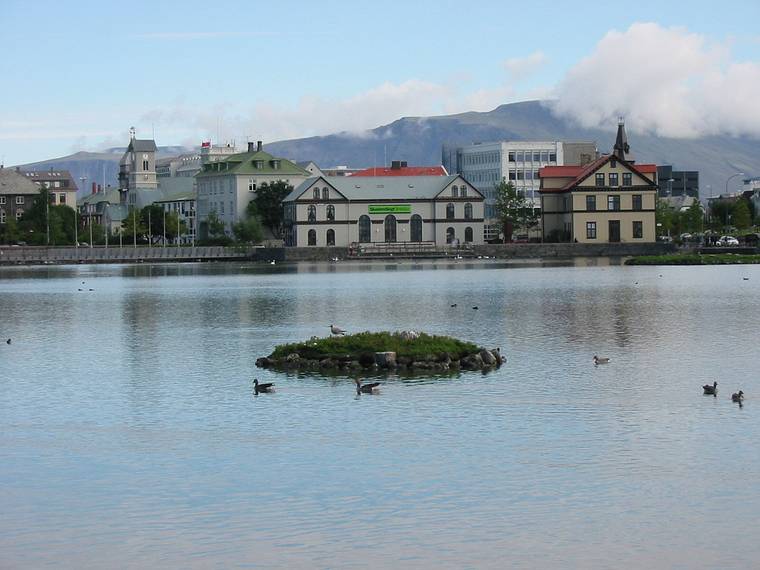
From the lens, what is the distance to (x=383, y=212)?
6319 inches

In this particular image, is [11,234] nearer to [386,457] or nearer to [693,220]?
[693,220]

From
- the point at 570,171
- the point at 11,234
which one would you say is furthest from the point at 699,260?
the point at 11,234

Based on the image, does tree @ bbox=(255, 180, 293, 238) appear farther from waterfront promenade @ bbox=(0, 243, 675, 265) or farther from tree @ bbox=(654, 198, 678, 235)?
tree @ bbox=(654, 198, 678, 235)

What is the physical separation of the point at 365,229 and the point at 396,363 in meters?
124

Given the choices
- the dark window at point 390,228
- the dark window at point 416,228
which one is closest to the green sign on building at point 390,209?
the dark window at point 390,228

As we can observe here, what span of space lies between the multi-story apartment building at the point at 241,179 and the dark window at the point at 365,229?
2700 centimetres

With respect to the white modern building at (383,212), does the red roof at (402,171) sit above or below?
above

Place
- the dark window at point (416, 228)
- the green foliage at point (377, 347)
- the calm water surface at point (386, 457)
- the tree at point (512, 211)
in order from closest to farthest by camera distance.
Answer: the calm water surface at point (386, 457) → the green foliage at point (377, 347) → the dark window at point (416, 228) → the tree at point (512, 211)

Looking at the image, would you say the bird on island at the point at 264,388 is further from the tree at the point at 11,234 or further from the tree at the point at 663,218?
the tree at the point at 11,234

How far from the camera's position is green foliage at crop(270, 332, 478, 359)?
126 feet

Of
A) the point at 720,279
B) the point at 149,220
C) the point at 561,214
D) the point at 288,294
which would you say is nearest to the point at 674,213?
the point at 561,214

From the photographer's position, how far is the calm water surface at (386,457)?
19516 mm

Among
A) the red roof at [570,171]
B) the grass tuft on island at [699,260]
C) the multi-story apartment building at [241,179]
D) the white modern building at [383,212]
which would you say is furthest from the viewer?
the multi-story apartment building at [241,179]

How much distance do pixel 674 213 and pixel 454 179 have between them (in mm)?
48241
